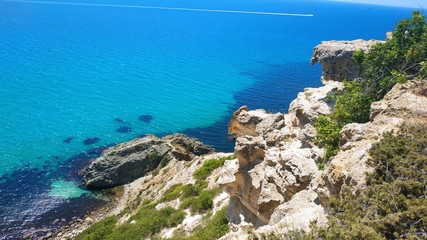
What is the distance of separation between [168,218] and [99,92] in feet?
194

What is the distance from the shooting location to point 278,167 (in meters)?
23.6

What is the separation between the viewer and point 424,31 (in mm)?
28609

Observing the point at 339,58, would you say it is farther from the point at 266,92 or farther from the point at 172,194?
the point at 266,92

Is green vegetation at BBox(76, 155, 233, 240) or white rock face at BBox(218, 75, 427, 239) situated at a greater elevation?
white rock face at BBox(218, 75, 427, 239)

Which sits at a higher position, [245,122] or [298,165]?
[298,165]

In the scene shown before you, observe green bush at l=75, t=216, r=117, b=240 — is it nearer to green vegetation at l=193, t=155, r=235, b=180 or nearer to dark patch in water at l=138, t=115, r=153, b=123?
green vegetation at l=193, t=155, r=235, b=180

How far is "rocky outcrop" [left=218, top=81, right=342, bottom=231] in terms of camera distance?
21066 mm

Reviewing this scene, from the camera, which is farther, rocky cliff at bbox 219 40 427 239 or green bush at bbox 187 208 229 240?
green bush at bbox 187 208 229 240

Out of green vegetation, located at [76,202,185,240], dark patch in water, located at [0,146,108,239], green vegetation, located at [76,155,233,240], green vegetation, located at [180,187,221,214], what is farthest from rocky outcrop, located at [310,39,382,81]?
dark patch in water, located at [0,146,108,239]

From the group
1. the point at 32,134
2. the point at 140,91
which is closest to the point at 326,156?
the point at 32,134

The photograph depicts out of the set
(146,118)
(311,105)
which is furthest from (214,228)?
(146,118)

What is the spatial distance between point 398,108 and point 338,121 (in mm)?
6160

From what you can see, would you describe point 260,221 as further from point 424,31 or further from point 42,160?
point 42,160

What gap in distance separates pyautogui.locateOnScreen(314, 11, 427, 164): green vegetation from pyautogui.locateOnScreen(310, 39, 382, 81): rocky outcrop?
3.37 m
